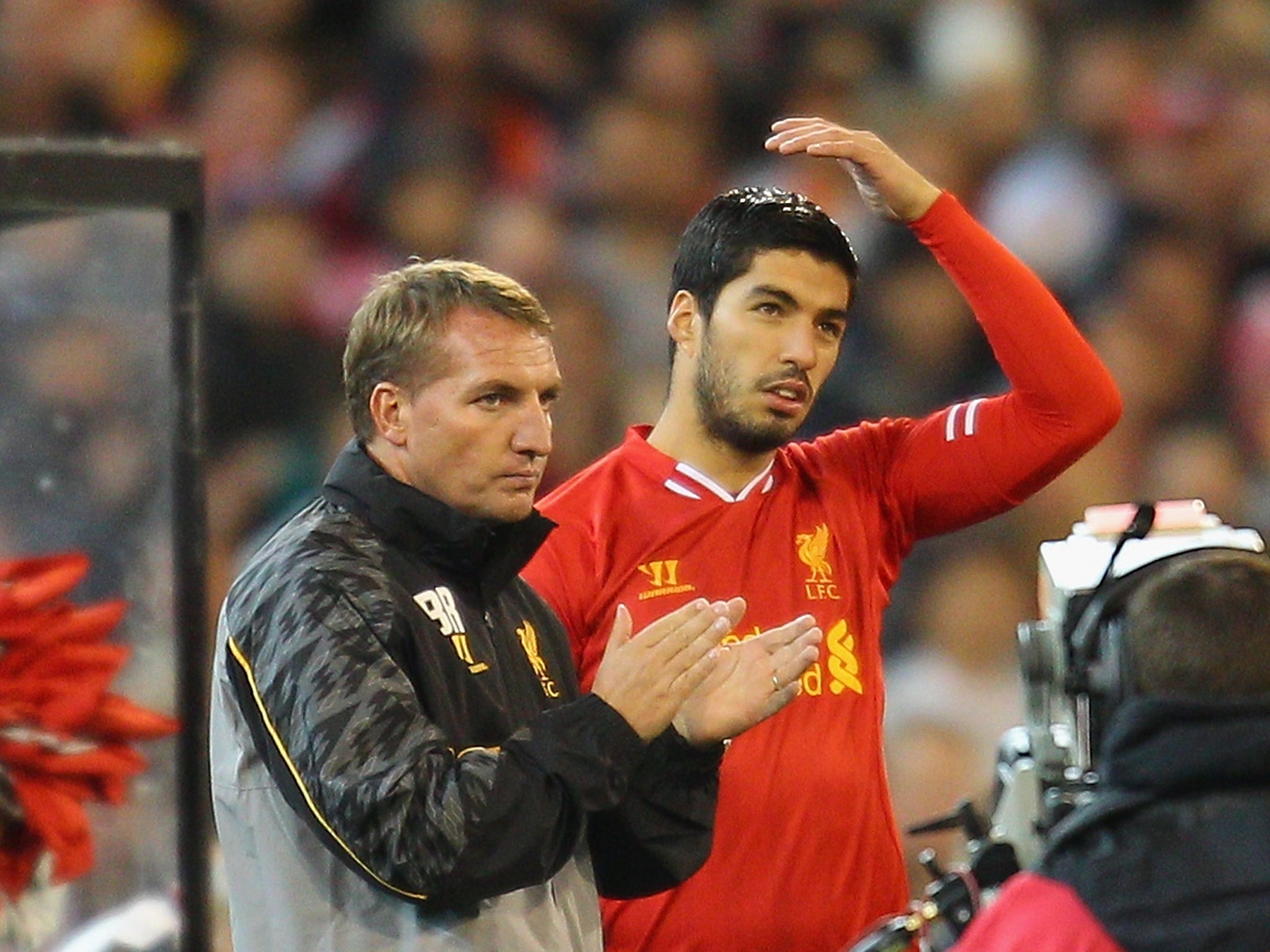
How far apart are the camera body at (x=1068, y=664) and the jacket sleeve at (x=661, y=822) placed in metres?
Result: 0.32

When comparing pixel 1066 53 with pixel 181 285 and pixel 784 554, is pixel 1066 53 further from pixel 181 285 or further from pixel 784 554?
pixel 181 285

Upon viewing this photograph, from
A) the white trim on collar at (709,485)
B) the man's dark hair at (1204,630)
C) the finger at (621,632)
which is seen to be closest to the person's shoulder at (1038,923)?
the man's dark hair at (1204,630)

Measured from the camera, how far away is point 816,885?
2369 millimetres

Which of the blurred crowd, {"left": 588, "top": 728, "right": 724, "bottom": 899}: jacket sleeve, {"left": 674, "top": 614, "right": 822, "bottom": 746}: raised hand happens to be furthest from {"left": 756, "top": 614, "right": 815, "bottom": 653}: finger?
the blurred crowd

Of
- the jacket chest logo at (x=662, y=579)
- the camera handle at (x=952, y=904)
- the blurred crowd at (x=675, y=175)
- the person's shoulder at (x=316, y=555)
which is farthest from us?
the blurred crowd at (x=675, y=175)

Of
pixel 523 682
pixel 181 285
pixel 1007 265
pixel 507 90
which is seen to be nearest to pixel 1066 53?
pixel 507 90

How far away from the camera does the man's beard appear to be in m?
2.53

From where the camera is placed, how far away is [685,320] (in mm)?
2666

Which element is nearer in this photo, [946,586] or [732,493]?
[732,493]

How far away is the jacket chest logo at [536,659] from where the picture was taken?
201 centimetres

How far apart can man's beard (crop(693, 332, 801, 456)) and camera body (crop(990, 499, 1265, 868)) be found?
1.28 feet

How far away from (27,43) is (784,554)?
334cm

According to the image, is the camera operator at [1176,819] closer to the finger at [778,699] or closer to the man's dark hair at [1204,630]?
the man's dark hair at [1204,630]

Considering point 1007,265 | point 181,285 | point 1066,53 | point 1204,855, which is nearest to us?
point 1204,855
